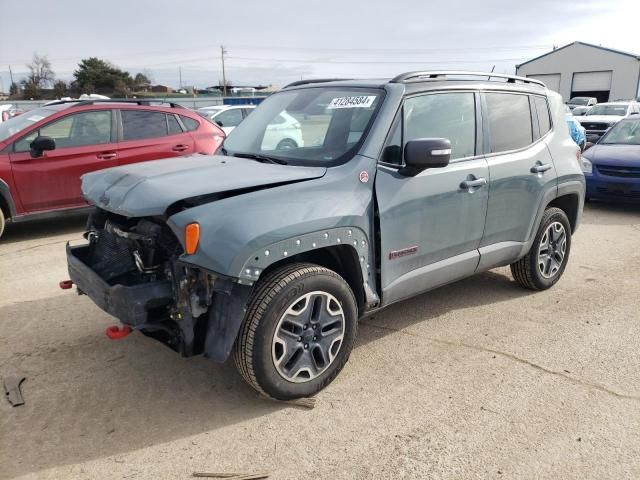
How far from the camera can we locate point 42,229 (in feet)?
→ 25.1

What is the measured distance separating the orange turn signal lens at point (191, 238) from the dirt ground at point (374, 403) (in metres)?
1.04

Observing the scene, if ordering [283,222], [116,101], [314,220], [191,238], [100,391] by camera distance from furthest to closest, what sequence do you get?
[116,101]
[100,391]
[314,220]
[283,222]
[191,238]

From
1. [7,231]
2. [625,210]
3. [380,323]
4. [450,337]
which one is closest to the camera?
[450,337]

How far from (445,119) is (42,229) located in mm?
6154

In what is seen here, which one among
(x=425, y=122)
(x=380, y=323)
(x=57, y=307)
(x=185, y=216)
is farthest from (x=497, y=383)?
(x=57, y=307)

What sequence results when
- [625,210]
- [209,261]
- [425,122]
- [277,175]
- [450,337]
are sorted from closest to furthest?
1. [209,261]
2. [277,175]
3. [425,122]
4. [450,337]
5. [625,210]

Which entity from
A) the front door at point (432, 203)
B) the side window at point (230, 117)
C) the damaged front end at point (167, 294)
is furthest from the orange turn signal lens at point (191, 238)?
the side window at point (230, 117)

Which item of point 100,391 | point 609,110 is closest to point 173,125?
point 100,391

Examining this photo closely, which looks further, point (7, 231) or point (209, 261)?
point (7, 231)

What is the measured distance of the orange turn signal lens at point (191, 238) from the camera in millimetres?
2736

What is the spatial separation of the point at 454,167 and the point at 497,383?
4.99 feet

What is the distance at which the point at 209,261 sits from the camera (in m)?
2.72

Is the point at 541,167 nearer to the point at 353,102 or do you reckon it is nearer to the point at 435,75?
the point at 435,75

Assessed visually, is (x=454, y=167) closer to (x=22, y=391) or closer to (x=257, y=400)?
(x=257, y=400)
